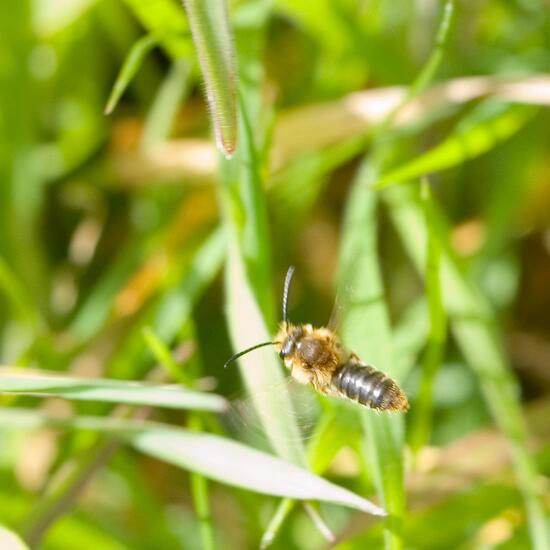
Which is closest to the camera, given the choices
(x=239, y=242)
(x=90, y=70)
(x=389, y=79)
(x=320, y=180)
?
(x=239, y=242)

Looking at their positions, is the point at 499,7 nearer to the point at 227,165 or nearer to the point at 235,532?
the point at 227,165

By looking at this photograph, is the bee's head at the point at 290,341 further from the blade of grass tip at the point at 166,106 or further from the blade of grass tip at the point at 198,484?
the blade of grass tip at the point at 166,106

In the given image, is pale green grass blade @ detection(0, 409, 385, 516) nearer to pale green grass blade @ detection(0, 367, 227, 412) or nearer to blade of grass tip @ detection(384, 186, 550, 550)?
pale green grass blade @ detection(0, 367, 227, 412)

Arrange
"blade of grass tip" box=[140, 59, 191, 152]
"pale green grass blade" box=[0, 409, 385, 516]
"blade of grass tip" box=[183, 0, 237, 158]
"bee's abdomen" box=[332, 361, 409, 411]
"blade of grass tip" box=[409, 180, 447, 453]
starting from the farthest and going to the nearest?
"blade of grass tip" box=[140, 59, 191, 152] < "blade of grass tip" box=[409, 180, 447, 453] < "bee's abdomen" box=[332, 361, 409, 411] < "pale green grass blade" box=[0, 409, 385, 516] < "blade of grass tip" box=[183, 0, 237, 158]

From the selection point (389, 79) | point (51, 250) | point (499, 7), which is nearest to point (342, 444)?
point (389, 79)

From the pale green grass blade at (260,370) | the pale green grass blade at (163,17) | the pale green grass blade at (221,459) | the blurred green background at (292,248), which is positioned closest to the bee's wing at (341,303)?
the blurred green background at (292,248)

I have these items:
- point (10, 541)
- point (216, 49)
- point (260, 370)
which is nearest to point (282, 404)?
point (260, 370)

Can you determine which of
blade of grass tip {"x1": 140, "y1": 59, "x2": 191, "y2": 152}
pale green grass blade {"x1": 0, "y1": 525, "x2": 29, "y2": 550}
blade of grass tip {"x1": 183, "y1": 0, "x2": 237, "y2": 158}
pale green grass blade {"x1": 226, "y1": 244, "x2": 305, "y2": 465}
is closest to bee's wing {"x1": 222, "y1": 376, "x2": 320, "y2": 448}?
pale green grass blade {"x1": 226, "y1": 244, "x2": 305, "y2": 465}
